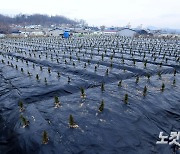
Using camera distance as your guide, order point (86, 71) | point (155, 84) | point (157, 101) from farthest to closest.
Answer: point (86, 71) < point (155, 84) < point (157, 101)

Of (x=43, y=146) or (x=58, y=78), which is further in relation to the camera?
(x=58, y=78)

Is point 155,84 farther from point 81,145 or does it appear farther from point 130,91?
point 81,145

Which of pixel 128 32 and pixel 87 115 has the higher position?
pixel 128 32

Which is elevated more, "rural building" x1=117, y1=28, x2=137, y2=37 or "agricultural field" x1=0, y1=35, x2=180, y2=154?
"rural building" x1=117, y1=28, x2=137, y2=37

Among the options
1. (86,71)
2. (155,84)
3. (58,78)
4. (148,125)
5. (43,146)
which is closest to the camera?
(43,146)

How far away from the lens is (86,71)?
9.36 meters

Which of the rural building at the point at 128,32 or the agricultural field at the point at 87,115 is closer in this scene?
the agricultural field at the point at 87,115

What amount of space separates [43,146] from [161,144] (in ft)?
8.29

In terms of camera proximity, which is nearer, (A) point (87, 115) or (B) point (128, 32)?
(A) point (87, 115)

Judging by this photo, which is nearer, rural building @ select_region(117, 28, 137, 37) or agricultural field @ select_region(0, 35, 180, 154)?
agricultural field @ select_region(0, 35, 180, 154)

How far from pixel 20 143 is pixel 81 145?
1.37 meters

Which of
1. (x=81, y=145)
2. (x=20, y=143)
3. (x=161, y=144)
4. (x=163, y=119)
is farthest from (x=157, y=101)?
(x=20, y=143)

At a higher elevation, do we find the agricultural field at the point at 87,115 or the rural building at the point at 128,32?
the rural building at the point at 128,32

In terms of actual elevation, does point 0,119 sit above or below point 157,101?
below
